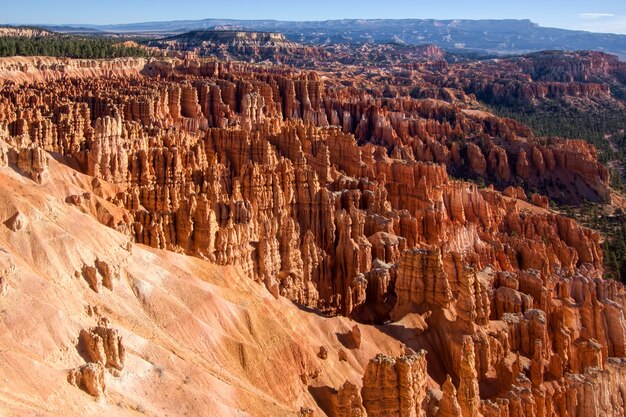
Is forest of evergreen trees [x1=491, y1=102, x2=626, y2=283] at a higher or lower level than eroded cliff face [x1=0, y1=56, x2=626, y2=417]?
lower

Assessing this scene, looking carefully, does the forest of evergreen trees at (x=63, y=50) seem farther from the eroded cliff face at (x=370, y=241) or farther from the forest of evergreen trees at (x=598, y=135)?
the forest of evergreen trees at (x=598, y=135)

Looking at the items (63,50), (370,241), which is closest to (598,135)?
(63,50)

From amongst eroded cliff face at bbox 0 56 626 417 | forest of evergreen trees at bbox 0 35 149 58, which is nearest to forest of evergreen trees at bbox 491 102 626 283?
eroded cliff face at bbox 0 56 626 417

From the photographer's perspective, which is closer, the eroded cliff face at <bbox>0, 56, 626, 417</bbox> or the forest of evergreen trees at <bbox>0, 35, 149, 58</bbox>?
the eroded cliff face at <bbox>0, 56, 626, 417</bbox>

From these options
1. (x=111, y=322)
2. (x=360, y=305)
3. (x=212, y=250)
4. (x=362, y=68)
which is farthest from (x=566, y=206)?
(x=362, y=68)

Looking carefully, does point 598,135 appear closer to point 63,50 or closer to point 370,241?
point 63,50

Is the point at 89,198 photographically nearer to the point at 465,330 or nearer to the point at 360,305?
the point at 360,305

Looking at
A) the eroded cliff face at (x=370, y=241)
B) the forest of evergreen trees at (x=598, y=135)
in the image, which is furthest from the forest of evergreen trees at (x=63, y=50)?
the forest of evergreen trees at (x=598, y=135)

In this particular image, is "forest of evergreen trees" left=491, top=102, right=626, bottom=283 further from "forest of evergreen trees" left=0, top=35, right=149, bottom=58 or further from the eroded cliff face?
"forest of evergreen trees" left=0, top=35, right=149, bottom=58
